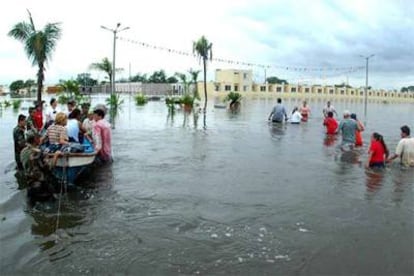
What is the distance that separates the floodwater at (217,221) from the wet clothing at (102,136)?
1.92 ft

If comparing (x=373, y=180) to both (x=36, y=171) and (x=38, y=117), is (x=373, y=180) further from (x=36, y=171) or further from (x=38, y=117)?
(x=38, y=117)

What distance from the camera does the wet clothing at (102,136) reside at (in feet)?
36.8

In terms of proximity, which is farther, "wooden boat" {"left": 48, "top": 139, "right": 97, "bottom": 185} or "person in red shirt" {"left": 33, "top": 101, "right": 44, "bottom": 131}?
"person in red shirt" {"left": 33, "top": 101, "right": 44, "bottom": 131}

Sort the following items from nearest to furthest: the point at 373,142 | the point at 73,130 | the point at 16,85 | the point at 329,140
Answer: the point at 73,130
the point at 373,142
the point at 329,140
the point at 16,85

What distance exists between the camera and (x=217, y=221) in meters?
7.60

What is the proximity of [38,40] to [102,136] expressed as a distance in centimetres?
1134

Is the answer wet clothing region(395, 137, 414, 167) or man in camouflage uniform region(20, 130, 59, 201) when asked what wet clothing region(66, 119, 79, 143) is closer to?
man in camouflage uniform region(20, 130, 59, 201)

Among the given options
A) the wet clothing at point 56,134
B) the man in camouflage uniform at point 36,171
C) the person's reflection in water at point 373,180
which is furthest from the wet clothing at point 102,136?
the person's reflection in water at point 373,180

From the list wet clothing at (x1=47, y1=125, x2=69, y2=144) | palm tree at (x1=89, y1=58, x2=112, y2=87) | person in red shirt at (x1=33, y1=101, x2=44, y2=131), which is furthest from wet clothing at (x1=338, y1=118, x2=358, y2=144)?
palm tree at (x1=89, y1=58, x2=112, y2=87)

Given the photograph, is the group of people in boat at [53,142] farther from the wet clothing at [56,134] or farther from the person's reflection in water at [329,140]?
the person's reflection in water at [329,140]

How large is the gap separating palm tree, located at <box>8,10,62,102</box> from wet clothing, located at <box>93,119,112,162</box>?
10.0 metres

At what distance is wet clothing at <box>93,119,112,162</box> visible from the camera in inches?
442

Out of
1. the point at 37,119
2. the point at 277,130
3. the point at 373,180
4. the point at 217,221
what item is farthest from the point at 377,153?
the point at 277,130

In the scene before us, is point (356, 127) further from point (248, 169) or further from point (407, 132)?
point (248, 169)
